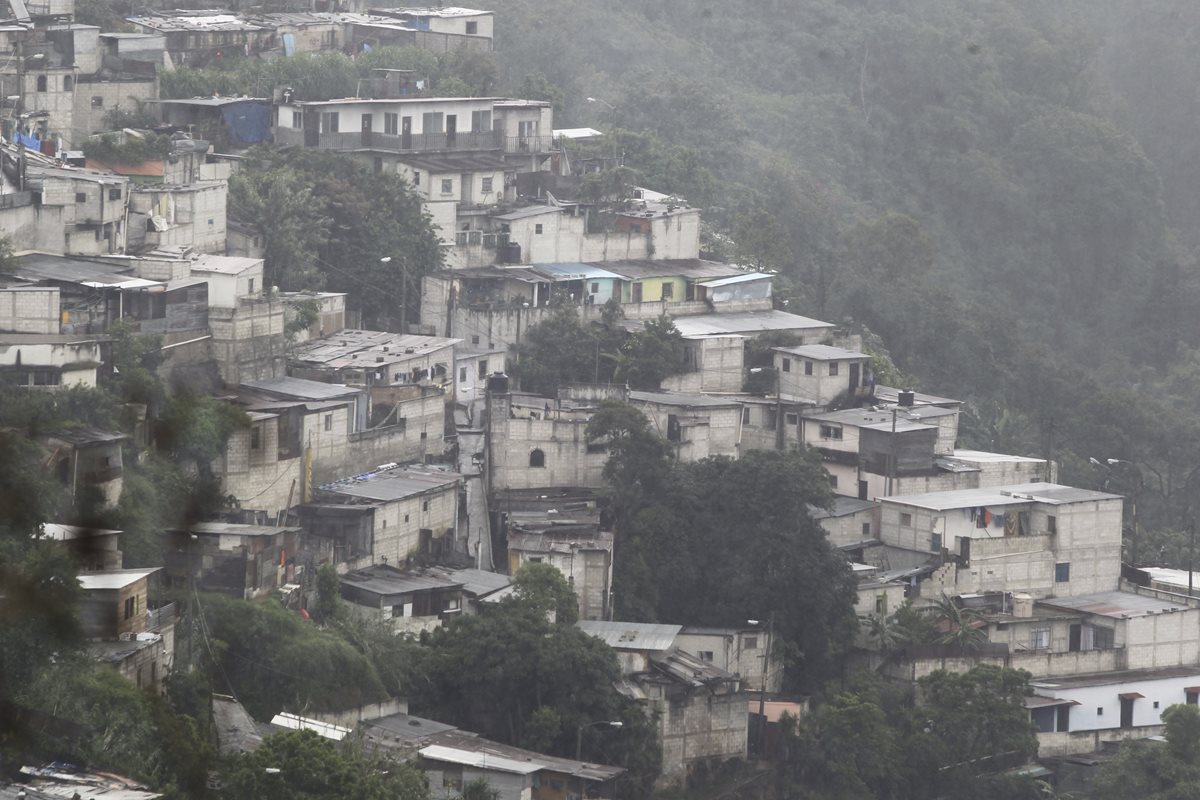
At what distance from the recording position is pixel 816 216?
53250mm

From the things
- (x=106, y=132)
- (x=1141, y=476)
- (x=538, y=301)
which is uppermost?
(x=106, y=132)

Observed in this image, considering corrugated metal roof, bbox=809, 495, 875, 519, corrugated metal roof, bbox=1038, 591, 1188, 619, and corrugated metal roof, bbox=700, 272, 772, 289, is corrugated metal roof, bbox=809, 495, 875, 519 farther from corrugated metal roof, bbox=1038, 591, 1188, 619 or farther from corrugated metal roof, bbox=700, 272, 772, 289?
corrugated metal roof, bbox=700, 272, 772, 289

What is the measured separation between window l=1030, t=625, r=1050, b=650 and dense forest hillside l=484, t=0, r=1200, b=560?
869cm

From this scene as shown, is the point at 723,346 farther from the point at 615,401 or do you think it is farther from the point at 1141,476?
the point at 1141,476

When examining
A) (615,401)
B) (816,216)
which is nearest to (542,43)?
(816,216)

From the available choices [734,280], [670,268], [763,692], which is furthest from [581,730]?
[670,268]

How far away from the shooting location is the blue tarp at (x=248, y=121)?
40.4m

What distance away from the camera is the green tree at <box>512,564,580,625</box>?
30609mm

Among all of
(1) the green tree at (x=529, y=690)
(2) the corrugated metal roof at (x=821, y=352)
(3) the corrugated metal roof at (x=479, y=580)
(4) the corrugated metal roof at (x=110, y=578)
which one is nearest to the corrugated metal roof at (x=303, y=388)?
(3) the corrugated metal roof at (x=479, y=580)

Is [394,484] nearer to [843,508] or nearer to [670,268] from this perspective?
[843,508]

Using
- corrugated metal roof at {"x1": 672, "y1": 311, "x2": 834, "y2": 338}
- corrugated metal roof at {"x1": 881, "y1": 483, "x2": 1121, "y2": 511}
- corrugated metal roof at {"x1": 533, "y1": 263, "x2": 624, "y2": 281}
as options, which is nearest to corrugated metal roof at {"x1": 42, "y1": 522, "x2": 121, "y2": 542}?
corrugated metal roof at {"x1": 881, "y1": 483, "x2": 1121, "y2": 511}

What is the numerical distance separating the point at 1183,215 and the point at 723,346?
34.0 meters

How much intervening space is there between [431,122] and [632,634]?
41.7ft

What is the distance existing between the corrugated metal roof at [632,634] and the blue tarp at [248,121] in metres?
12.3
